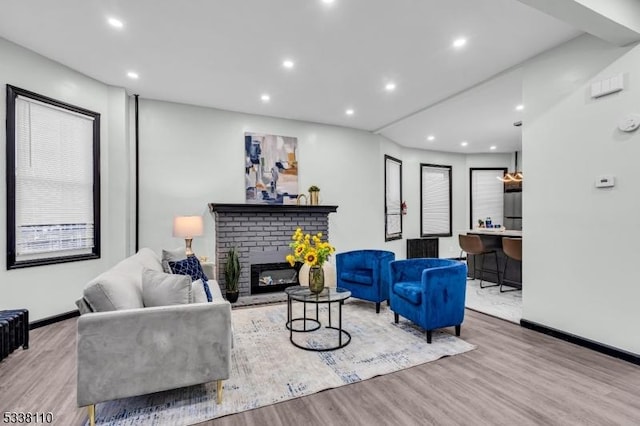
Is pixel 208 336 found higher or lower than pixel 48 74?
lower

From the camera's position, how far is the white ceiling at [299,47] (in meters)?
2.67

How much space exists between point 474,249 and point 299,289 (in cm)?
351

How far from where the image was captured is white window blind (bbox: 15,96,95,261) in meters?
3.42

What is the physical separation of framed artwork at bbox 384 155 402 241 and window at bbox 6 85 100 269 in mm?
5100

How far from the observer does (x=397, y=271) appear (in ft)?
12.0

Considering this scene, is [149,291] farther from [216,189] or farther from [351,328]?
[216,189]

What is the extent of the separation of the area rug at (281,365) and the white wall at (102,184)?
6.74ft

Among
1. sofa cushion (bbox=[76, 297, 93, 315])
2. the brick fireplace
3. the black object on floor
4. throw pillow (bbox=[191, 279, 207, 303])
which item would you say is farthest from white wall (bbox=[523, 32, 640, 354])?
the black object on floor

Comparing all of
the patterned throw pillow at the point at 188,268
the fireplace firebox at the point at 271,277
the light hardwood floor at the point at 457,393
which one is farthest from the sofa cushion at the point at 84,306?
the fireplace firebox at the point at 271,277

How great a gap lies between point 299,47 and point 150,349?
2.95 metres

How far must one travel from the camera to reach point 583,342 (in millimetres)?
2977

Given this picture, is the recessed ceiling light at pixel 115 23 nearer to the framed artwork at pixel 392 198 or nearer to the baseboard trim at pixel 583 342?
the baseboard trim at pixel 583 342

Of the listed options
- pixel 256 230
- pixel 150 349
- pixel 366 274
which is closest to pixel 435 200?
pixel 366 274

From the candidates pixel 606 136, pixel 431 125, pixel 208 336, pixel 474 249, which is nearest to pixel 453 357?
pixel 208 336
